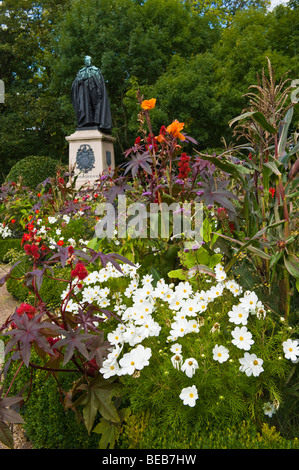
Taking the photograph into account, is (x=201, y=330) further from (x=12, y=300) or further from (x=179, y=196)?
(x=12, y=300)

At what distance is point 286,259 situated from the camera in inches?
67.5

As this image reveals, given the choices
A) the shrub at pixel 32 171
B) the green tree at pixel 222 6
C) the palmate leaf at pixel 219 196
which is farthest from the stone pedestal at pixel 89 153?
the green tree at pixel 222 6

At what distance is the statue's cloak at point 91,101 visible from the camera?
9.77m

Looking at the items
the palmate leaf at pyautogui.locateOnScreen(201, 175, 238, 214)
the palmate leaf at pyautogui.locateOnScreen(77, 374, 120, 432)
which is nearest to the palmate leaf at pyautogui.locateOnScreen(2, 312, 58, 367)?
the palmate leaf at pyautogui.locateOnScreen(77, 374, 120, 432)

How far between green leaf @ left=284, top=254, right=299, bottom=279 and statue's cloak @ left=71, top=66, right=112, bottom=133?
8693 millimetres

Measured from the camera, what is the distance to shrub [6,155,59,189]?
1078 centimetres

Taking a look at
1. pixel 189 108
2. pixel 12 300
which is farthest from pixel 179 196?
pixel 189 108

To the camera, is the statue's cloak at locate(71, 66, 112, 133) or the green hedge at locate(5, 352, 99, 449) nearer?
the green hedge at locate(5, 352, 99, 449)

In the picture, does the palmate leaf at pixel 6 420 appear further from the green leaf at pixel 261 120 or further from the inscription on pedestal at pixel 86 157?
the inscription on pedestal at pixel 86 157

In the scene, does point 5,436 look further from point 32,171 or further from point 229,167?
point 32,171

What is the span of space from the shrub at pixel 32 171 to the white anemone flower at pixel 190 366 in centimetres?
979

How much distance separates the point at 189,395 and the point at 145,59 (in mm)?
15035

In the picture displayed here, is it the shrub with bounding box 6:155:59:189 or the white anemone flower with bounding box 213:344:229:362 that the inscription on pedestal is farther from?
the white anemone flower with bounding box 213:344:229:362

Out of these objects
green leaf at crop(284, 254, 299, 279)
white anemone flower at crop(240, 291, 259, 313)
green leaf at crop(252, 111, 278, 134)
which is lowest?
white anemone flower at crop(240, 291, 259, 313)
